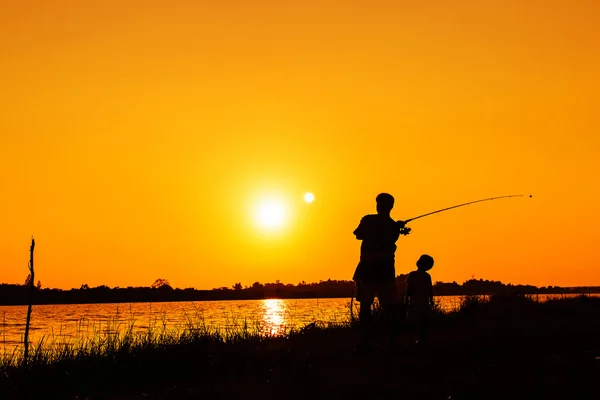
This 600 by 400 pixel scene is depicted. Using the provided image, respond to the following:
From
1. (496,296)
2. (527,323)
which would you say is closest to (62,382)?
(527,323)

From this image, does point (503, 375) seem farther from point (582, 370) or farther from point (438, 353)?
point (438, 353)

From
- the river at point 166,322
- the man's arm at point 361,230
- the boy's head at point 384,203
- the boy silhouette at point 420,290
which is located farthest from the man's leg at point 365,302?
the river at point 166,322

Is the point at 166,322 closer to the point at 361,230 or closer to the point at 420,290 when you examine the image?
the point at 420,290

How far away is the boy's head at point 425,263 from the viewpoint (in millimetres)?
14555

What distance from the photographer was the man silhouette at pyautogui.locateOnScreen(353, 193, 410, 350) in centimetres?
1191

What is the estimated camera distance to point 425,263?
14.6 m

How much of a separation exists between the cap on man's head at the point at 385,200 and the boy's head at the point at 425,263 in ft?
9.07

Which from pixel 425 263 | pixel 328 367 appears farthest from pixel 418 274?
pixel 328 367

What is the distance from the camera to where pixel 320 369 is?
10445mm

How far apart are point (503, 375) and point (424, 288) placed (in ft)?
18.7

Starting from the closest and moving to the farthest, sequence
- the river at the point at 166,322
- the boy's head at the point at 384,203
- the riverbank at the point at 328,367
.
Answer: the riverbank at the point at 328,367 → the boy's head at the point at 384,203 → the river at the point at 166,322

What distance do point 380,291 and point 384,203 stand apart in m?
1.39

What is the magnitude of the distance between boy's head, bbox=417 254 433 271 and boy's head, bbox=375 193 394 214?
2.76 meters

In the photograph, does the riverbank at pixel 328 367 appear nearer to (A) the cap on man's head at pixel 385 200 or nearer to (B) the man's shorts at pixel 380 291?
(B) the man's shorts at pixel 380 291
